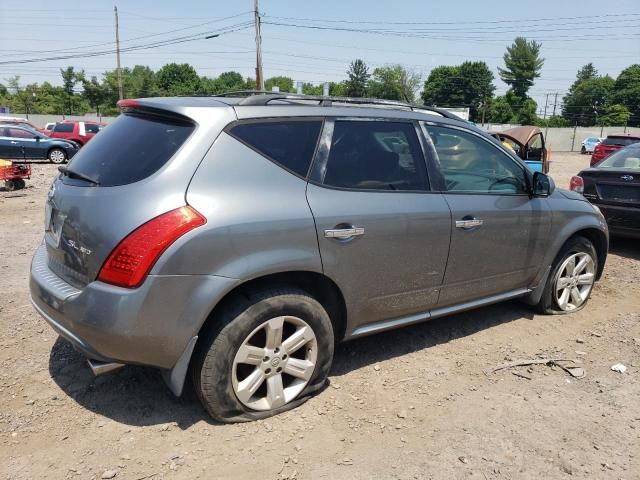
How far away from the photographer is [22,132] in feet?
59.9

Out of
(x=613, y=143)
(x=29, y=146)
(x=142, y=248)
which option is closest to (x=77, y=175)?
(x=142, y=248)

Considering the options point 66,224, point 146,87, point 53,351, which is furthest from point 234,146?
point 146,87

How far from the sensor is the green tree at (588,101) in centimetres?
9088

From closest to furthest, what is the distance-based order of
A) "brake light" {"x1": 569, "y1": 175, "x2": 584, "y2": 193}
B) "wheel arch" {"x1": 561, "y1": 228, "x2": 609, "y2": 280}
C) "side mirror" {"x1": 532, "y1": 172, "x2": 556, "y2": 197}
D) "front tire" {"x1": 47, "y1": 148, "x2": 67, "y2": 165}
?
"side mirror" {"x1": 532, "y1": 172, "x2": 556, "y2": 197}
"wheel arch" {"x1": 561, "y1": 228, "x2": 609, "y2": 280}
"brake light" {"x1": 569, "y1": 175, "x2": 584, "y2": 193}
"front tire" {"x1": 47, "y1": 148, "x2": 67, "y2": 165}

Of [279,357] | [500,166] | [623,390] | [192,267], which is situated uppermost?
[500,166]

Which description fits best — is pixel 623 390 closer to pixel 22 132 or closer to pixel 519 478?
pixel 519 478

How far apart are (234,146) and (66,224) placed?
0.98 metres

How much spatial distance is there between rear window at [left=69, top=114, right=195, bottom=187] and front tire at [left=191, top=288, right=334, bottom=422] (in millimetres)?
835

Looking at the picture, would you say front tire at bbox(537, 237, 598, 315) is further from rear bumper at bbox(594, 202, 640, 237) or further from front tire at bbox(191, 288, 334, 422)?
front tire at bbox(191, 288, 334, 422)

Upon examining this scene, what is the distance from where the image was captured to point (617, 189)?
658cm

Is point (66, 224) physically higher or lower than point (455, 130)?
lower

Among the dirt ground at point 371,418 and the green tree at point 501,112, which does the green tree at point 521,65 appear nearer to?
the green tree at point 501,112

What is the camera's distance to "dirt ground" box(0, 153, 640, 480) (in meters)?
2.55

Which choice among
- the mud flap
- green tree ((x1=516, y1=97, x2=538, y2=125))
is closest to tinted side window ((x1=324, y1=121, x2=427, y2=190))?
the mud flap
